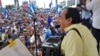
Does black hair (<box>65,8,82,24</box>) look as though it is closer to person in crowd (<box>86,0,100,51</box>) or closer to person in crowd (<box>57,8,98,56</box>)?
person in crowd (<box>57,8,98,56</box>)

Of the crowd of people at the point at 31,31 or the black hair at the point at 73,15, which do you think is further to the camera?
the crowd of people at the point at 31,31

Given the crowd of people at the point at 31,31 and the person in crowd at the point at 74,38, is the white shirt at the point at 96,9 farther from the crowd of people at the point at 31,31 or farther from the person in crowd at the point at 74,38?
the person in crowd at the point at 74,38

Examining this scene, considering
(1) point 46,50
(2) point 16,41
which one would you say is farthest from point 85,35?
(2) point 16,41

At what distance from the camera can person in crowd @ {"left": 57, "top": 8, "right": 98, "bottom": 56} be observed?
1.51 metres

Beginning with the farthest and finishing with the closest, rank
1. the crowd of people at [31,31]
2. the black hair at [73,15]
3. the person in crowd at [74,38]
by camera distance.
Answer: the crowd of people at [31,31], the black hair at [73,15], the person in crowd at [74,38]

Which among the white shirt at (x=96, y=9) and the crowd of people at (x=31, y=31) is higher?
the white shirt at (x=96, y=9)

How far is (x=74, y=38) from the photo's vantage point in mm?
1516

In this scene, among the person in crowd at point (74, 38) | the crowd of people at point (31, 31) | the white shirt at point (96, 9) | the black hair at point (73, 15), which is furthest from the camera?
the white shirt at point (96, 9)

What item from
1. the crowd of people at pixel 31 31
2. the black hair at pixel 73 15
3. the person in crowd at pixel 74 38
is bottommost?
the crowd of people at pixel 31 31

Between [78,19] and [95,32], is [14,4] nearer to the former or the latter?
[95,32]

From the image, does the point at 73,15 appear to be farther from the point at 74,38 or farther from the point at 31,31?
the point at 31,31

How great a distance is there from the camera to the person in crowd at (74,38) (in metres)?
1.51

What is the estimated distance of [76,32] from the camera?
5.09 feet

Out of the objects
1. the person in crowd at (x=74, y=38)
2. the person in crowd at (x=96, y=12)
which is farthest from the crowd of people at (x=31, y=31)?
the person in crowd at (x=96, y=12)
